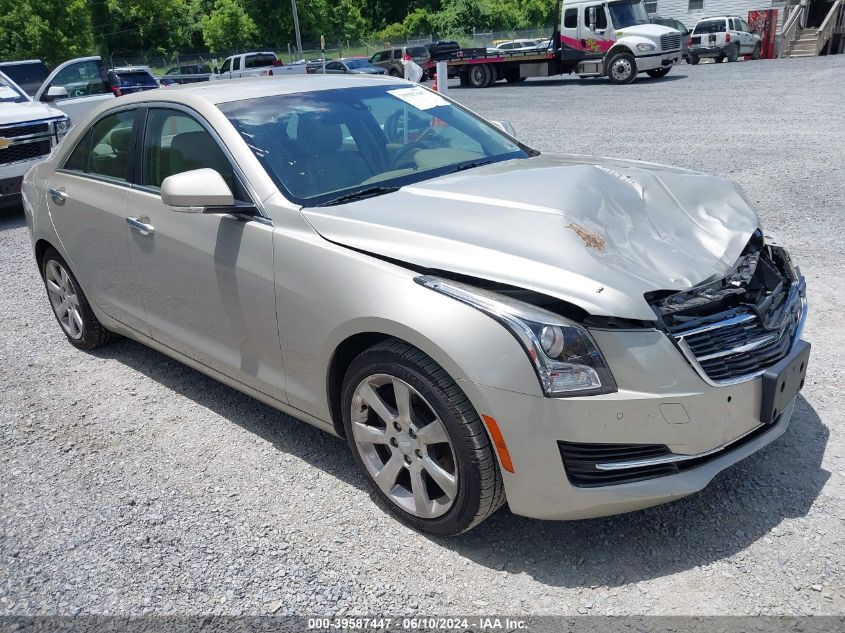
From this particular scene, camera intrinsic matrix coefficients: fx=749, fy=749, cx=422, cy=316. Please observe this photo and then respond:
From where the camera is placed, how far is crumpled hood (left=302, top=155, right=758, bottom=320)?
8.56 ft

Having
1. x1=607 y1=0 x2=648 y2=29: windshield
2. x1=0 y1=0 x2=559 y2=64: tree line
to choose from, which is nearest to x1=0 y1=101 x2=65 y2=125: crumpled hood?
x1=607 y1=0 x2=648 y2=29: windshield

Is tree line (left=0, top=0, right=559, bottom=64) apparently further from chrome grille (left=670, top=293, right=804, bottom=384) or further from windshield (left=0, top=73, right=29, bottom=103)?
chrome grille (left=670, top=293, right=804, bottom=384)

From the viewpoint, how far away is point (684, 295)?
2.68 metres

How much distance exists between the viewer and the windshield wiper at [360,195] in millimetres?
3334

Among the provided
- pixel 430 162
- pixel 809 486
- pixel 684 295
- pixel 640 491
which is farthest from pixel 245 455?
pixel 809 486

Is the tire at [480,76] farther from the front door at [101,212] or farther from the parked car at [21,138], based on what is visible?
the front door at [101,212]

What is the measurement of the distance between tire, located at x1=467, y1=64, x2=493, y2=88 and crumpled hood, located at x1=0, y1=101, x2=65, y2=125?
66.8ft

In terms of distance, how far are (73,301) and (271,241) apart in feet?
8.00

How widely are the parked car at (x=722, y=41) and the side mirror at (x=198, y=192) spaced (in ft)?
105

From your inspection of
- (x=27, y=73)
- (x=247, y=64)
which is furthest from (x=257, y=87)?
(x=247, y=64)

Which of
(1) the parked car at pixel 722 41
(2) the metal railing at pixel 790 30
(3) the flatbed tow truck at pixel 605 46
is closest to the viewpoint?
(3) the flatbed tow truck at pixel 605 46

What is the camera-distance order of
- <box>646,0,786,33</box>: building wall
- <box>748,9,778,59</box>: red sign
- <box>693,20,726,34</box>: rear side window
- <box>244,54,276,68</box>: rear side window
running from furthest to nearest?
<box>646,0,786,33</box>: building wall → <box>244,54,276,68</box>: rear side window → <box>748,9,778,59</box>: red sign → <box>693,20,726,34</box>: rear side window

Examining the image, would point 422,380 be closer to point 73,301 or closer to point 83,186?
point 83,186

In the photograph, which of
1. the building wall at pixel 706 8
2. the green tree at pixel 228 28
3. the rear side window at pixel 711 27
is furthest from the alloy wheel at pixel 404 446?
the green tree at pixel 228 28
